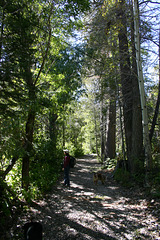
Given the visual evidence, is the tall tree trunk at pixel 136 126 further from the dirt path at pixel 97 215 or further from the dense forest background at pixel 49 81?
the dirt path at pixel 97 215

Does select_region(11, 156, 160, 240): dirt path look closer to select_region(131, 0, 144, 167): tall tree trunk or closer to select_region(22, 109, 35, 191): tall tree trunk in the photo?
select_region(22, 109, 35, 191): tall tree trunk

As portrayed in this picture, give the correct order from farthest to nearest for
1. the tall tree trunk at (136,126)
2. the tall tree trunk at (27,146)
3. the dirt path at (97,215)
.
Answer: the tall tree trunk at (136,126), the tall tree trunk at (27,146), the dirt path at (97,215)

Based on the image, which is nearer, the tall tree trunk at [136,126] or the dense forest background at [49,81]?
the dense forest background at [49,81]

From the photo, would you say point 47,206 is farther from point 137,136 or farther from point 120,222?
point 137,136

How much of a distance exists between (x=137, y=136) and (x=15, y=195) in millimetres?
6038

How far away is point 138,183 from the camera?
7.62 m

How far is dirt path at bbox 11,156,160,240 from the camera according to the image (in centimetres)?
400

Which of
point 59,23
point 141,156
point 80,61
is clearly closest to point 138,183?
point 141,156

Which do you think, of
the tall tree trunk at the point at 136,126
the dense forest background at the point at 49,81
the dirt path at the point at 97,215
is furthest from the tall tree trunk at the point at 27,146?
the tall tree trunk at the point at 136,126

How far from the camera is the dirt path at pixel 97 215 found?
4.00 m

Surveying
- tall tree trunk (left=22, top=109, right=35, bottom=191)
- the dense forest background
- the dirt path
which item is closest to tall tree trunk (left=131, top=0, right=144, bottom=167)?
the dense forest background

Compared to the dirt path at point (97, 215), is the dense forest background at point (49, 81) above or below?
above

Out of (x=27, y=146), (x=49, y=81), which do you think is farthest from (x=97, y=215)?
(x=49, y=81)

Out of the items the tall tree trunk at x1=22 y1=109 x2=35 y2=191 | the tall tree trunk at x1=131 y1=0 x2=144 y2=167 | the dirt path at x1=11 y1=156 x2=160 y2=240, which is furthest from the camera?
the tall tree trunk at x1=131 y1=0 x2=144 y2=167
